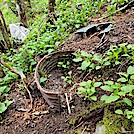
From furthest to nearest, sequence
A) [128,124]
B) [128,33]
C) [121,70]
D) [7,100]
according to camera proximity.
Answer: [128,33], [7,100], [121,70], [128,124]

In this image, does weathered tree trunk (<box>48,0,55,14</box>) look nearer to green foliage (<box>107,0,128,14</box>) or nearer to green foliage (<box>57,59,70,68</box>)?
green foliage (<box>107,0,128,14</box>)

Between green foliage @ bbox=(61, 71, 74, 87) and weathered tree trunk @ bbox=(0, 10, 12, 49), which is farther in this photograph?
weathered tree trunk @ bbox=(0, 10, 12, 49)

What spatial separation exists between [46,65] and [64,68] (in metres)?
0.32

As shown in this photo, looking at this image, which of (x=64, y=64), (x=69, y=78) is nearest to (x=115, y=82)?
(x=69, y=78)

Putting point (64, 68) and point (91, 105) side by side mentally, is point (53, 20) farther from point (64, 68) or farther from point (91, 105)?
point (91, 105)

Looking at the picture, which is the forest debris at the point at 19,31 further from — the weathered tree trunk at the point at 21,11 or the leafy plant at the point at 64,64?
the leafy plant at the point at 64,64

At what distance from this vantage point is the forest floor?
2719mm

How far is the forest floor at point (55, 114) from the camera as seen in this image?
2.72m

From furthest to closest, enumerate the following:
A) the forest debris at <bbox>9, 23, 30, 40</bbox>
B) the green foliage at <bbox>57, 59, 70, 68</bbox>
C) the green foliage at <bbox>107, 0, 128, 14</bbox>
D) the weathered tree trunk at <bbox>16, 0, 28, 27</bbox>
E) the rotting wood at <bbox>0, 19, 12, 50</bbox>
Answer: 1. the weathered tree trunk at <bbox>16, 0, 28, 27</bbox>
2. the forest debris at <bbox>9, 23, 30, 40</bbox>
3. the green foliage at <bbox>107, 0, 128, 14</bbox>
4. the rotting wood at <bbox>0, 19, 12, 50</bbox>
5. the green foliage at <bbox>57, 59, 70, 68</bbox>

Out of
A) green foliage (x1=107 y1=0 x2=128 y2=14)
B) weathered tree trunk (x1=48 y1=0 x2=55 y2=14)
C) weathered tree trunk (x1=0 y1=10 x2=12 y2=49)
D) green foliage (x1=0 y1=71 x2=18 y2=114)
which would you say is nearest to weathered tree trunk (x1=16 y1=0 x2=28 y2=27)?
weathered tree trunk (x1=48 y1=0 x2=55 y2=14)

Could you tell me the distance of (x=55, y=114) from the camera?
3.08m

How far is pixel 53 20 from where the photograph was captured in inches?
255

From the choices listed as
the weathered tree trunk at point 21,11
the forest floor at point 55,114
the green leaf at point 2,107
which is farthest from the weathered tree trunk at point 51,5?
the green leaf at point 2,107

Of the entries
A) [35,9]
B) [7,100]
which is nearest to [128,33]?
[7,100]
